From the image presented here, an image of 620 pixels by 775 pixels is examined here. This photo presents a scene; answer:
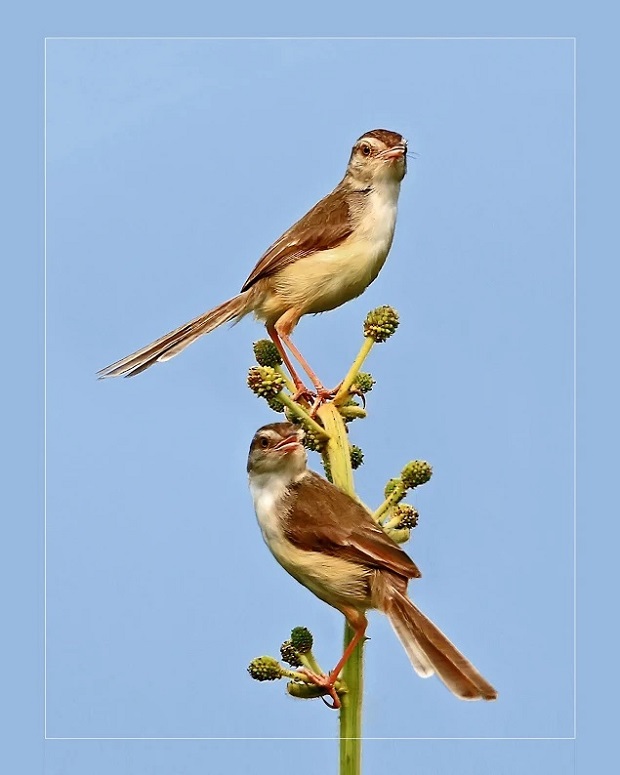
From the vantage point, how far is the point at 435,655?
4668 millimetres

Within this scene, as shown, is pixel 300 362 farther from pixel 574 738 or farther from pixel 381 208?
pixel 574 738

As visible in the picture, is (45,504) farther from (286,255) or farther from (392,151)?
(392,151)

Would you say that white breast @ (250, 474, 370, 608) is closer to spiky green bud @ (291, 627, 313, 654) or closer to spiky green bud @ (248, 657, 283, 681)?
spiky green bud @ (291, 627, 313, 654)

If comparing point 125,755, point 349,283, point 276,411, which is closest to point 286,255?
point 349,283

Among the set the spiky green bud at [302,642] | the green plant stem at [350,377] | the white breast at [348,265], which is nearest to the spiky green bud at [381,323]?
the green plant stem at [350,377]

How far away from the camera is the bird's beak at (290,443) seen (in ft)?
16.1

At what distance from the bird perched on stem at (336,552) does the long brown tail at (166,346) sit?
466 millimetres

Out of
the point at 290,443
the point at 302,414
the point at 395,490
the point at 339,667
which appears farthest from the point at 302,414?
the point at 339,667

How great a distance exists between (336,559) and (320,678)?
0.43 meters

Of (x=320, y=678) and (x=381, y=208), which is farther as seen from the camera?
(x=381, y=208)

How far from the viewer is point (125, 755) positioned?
5.00 m

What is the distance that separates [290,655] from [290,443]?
0.76 metres

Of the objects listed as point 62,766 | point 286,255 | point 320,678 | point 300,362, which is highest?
point 286,255

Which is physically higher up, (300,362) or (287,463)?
(300,362)
